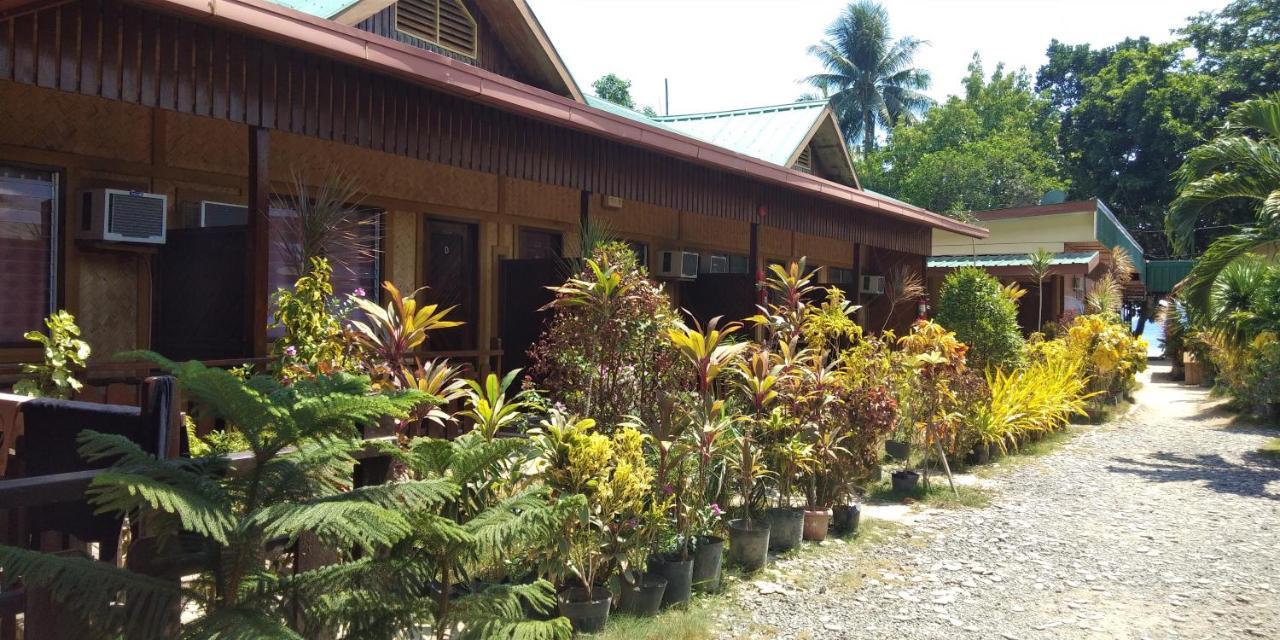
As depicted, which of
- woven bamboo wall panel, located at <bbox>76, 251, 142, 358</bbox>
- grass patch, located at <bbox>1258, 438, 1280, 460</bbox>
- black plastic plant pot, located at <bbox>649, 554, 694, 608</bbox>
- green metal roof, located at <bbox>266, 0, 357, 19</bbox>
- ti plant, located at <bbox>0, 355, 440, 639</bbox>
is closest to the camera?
ti plant, located at <bbox>0, 355, 440, 639</bbox>

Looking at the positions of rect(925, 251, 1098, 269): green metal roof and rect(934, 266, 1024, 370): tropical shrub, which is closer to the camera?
rect(934, 266, 1024, 370): tropical shrub

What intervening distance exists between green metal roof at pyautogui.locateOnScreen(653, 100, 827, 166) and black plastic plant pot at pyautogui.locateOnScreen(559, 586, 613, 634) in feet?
35.6

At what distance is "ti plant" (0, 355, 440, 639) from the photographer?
2.19 meters

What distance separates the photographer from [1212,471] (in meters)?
9.71

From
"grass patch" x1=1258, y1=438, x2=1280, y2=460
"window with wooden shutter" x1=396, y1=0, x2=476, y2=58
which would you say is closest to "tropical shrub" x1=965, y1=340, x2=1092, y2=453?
"grass patch" x1=1258, y1=438, x2=1280, y2=460

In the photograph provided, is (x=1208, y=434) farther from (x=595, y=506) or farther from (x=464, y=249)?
(x=595, y=506)

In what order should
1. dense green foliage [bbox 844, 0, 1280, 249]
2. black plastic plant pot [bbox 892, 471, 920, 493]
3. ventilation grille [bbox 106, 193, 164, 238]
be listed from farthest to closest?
1. dense green foliage [bbox 844, 0, 1280, 249]
2. black plastic plant pot [bbox 892, 471, 920, 493]
3. ventilation grille [bbox 106, 193, 164, 238]

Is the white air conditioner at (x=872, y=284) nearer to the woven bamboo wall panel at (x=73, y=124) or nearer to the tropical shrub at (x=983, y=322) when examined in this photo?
the tropical shrub at (x=983, y=322)

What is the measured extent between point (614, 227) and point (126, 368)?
20.4 feet

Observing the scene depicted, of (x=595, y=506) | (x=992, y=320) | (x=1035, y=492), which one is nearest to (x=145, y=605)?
(x=595, y=506)

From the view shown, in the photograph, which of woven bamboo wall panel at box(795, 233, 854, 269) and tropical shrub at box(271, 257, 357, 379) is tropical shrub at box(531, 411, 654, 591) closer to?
tropical shrub at box(271, 257, 357, 379)

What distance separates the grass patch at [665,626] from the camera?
4363mm

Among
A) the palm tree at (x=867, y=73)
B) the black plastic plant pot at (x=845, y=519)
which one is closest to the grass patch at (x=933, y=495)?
the black plastic plant pot at (x=845, y=519)

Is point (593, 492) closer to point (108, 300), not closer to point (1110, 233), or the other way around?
point (108, 300)
